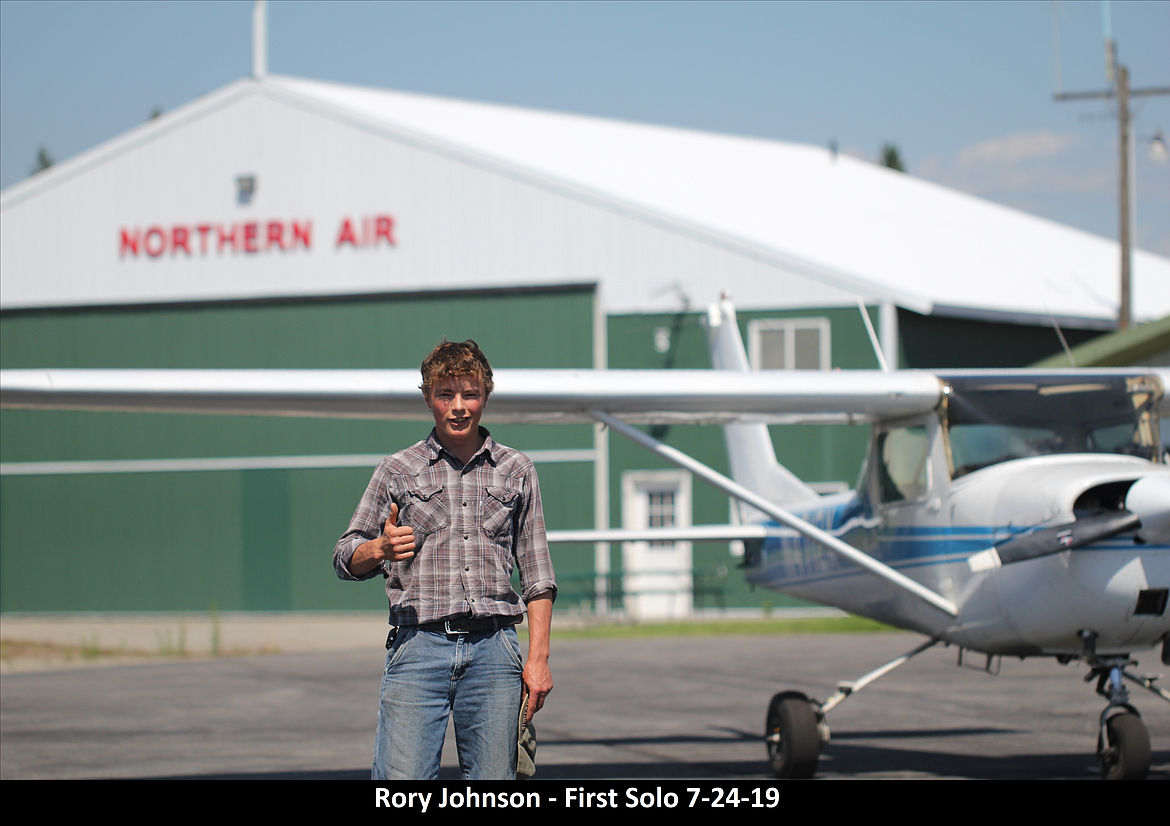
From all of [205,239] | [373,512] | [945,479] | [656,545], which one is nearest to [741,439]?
[945,479]

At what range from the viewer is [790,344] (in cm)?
2130

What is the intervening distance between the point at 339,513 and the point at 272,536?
52.4 inches

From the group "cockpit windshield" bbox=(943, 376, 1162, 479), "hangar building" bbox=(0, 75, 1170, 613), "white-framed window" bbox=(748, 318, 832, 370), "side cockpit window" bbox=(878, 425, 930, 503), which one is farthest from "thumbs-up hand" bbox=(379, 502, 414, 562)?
"hangar building" bbox=(0, 75, 1170, 613)

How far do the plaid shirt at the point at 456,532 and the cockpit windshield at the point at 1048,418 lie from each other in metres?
4.18

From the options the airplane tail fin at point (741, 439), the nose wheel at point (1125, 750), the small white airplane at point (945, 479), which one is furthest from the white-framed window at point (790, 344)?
the nose wheel at point (1125, 750)

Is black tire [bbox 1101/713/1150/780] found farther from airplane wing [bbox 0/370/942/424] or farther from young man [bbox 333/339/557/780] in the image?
young man [bbox 333/339/557/780]

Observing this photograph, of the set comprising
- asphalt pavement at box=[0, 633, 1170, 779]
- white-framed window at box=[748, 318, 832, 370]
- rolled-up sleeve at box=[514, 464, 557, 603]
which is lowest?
asphalt pavement at box=[0, 633, 1170, 779]

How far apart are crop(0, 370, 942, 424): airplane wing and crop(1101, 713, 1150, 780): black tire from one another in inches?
78.9

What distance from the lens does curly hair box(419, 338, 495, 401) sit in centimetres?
366

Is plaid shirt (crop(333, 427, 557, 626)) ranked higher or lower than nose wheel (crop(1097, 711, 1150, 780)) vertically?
higher

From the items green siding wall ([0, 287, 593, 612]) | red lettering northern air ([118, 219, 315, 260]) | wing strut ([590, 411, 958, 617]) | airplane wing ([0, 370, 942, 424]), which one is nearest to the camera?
airplane wing ([0, 370, 942, 424])

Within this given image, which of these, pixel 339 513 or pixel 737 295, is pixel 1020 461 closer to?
pixel 737 295

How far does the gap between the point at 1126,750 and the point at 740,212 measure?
1868 centimetres

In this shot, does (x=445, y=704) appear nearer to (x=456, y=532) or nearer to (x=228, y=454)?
(x=456, y=532)
